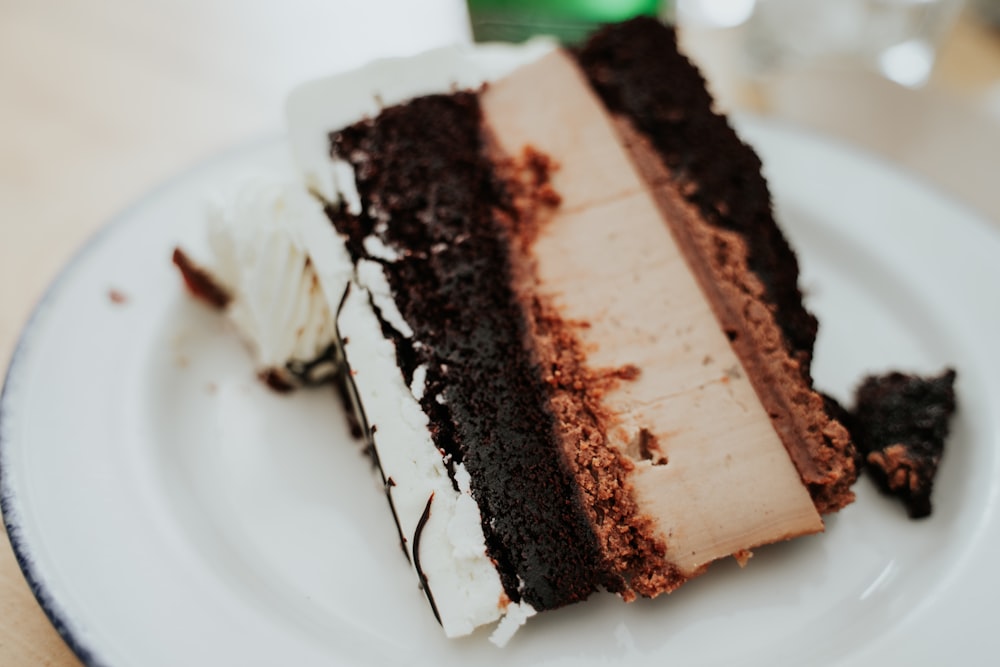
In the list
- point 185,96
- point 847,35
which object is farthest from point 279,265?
point 847,35

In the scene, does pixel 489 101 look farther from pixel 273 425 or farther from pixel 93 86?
pixel 93 86

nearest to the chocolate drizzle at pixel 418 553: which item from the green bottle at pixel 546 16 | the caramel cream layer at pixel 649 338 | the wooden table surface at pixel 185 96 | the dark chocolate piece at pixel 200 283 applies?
the caramel cream layer at pixel 649 338

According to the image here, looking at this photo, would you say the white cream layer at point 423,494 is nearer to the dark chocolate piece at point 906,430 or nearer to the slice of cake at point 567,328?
the slice of cake at point 567,328

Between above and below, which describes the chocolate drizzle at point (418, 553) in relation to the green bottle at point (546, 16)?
below

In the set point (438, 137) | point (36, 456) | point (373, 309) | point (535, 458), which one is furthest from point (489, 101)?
point (36, 456)

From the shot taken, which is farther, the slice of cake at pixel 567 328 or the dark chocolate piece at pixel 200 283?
the dark chocolate piece at pixel 200 283
